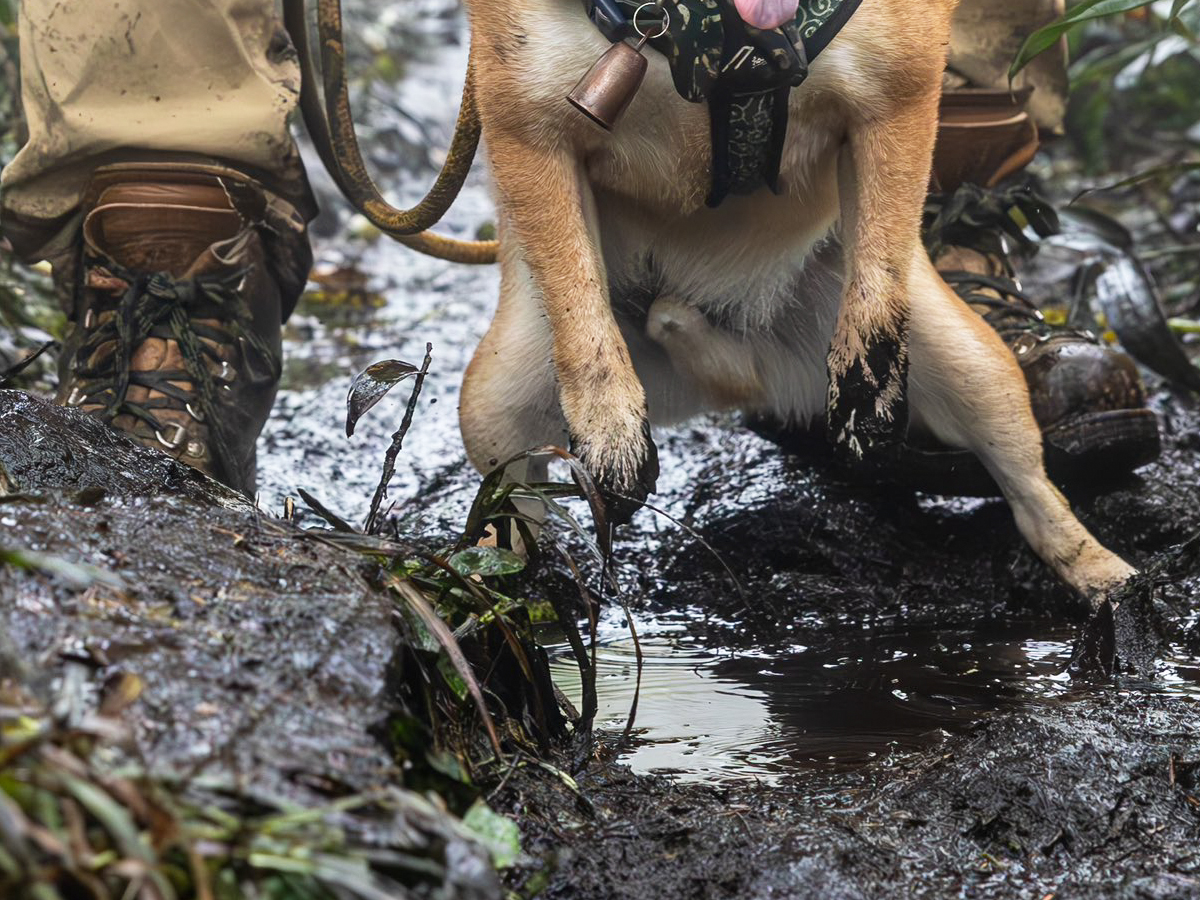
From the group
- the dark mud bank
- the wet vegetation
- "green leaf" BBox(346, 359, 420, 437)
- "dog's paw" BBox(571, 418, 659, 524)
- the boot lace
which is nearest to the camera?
the wet vegetation

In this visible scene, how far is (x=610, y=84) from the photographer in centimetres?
239

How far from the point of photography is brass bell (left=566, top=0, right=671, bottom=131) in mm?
2383

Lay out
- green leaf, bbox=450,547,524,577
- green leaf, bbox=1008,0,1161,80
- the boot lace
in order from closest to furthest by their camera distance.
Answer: green leaf, bbox=450,547,524,577 < green leaf, bbox=1008,0,1161,80 < the boot lace

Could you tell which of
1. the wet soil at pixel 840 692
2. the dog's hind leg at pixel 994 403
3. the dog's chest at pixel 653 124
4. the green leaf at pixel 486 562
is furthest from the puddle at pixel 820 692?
the dog's chest at pixel 653 124

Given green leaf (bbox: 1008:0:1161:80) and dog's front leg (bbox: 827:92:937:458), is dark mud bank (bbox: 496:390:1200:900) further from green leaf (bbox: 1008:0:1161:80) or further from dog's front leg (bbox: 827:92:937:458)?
green leaf (bbox: 1008:0:1161:80)

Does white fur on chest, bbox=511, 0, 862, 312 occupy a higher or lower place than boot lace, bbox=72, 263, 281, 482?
higher

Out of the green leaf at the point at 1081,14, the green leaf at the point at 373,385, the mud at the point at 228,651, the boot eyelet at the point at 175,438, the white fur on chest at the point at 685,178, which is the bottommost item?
the mud at the point at 228,651

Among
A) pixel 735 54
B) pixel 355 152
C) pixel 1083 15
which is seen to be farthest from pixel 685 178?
pixel 355 152

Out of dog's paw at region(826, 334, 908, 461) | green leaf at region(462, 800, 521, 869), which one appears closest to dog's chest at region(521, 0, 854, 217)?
dog's paw at region(826, 334, 908, 461)

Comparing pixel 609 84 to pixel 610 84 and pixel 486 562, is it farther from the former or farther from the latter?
pixel 486 562

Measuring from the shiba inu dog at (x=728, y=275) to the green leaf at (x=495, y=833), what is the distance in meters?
0.84

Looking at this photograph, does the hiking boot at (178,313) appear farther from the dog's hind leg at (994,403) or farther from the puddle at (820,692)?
the dog's hind leg at (994,403)

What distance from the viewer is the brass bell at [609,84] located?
238 centimetres

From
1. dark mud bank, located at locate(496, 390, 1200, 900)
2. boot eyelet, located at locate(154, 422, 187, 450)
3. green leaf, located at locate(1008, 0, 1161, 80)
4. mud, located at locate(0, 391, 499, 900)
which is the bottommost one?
dark mud bank, located at locate(496, 390, 1200, 900)
